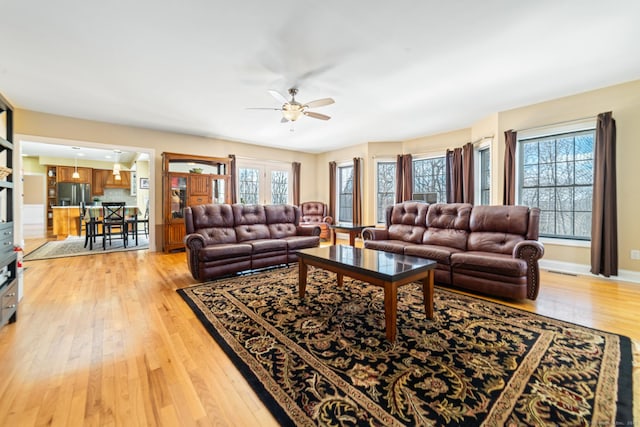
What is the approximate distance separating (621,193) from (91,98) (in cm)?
775

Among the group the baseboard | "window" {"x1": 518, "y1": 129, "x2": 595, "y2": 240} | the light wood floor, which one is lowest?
the light wood floor

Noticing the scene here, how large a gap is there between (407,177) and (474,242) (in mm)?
3069

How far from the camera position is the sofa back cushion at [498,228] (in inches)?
133

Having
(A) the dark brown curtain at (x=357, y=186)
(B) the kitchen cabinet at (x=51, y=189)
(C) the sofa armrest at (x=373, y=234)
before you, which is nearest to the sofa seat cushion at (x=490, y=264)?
(C) the sofa armrest at (x=373, y=234)

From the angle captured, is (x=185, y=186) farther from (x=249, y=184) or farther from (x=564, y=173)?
(x=564, y=173)

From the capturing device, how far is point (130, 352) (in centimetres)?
189

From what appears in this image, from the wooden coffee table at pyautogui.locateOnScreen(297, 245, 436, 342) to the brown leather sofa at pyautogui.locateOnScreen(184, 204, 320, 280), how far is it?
1.29 m

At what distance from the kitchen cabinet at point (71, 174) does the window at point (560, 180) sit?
12.7 m

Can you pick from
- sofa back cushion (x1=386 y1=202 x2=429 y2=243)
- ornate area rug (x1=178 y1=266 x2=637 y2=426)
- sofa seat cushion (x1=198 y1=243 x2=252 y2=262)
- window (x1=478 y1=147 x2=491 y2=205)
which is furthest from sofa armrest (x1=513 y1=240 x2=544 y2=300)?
sofa seat cushion (x1=198 y1=243 x2=252 y2=262)

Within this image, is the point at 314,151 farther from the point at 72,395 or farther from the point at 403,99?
the point at 72,395

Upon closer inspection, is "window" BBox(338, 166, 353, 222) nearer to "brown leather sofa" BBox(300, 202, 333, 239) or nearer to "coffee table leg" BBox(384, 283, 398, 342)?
"brown leather sofa" BBox(300, 202, 333, 239)

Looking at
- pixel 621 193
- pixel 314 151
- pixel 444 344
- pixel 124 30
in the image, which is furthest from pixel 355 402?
pixel 314 151

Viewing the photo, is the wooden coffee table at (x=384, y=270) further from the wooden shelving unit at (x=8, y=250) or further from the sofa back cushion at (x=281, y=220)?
the wooden shelving unit at (x=8, y=250)

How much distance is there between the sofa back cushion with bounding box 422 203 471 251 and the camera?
3.84m
